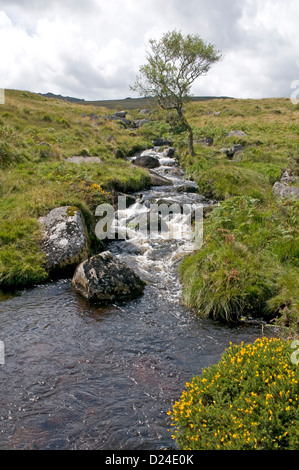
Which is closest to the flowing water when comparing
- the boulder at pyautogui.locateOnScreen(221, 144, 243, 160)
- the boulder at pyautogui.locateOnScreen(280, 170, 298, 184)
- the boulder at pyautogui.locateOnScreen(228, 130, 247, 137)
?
the boulder at pyautogui.locateOnScreen(280, 170, 298, 184)

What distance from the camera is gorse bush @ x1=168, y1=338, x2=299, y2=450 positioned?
13.4 ft

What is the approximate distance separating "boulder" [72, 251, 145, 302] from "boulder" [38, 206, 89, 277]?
98 centimetres

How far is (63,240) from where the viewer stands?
1159 cm

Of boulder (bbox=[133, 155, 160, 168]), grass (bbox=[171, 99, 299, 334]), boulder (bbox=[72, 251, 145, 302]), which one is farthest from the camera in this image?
boulder (bbox=[133, 155, 160, 168])

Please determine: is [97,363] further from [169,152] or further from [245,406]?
[169,152]

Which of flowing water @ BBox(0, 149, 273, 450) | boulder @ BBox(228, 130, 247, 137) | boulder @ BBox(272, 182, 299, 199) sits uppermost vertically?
boulder @ BBox(228, 130, 247, 137)

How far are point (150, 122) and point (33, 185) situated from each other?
153 ft

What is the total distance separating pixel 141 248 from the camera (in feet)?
45.2

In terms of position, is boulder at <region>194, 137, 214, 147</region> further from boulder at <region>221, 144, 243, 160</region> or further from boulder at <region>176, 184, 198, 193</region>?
boulder at <region>176, 184, 198, 193</region>

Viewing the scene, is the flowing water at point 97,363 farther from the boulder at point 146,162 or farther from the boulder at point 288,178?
the boulder at point 146,162

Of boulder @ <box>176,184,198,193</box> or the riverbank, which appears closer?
the riverbank

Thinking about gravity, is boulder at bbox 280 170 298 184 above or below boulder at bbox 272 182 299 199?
above

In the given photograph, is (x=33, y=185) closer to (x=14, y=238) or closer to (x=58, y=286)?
(x=14, y=238)

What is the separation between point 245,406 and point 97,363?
349 centimetres
